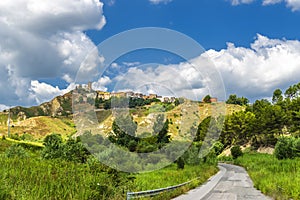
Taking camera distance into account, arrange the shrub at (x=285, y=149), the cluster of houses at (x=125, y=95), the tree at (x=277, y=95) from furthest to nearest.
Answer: the tree at (x=277, y=95)
the shrub at (x=285, y=149)
the cluster of houses at (x=125, y=95)

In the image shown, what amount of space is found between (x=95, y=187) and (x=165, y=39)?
7.50 meters

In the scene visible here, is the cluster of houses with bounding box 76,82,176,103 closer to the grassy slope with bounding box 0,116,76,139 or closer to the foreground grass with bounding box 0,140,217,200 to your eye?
the foreground grass with bounding box 0,140,217,200

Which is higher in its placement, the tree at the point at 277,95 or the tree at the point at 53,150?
the tree at the point at 277,95

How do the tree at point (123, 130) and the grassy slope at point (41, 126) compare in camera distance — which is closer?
the tree at point (123, 130)

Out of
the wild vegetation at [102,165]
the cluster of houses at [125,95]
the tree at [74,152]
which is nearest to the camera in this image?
the wild vegetation at [102,165]

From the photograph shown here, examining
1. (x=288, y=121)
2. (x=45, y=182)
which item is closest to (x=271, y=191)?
(x=45, y=182)

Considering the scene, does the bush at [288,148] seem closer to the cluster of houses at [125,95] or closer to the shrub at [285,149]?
the shrub at [285,149]

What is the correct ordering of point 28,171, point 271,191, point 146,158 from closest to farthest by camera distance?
1. point 28,171
2. point 271,191
3. point 146,158

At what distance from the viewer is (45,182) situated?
11.0 meters

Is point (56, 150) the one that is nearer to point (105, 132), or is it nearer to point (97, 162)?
point (105, 132)

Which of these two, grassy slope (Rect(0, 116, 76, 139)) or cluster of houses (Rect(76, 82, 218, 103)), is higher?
grassy slope (Rect(0, 116, 76, 139))

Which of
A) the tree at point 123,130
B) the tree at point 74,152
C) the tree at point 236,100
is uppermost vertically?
the tree at point 236,100

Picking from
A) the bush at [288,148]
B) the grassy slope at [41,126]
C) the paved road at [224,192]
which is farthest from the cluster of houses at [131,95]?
the grassy slope at [41,126]

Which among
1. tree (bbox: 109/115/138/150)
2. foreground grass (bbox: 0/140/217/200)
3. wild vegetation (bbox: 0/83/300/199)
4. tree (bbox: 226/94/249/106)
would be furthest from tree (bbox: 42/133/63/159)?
tree (bbox: 226/94/249/106)
